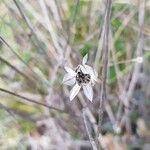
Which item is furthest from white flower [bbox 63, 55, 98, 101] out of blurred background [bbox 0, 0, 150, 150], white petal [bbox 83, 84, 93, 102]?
blurred background [bbox 0, 0, 150, 150]

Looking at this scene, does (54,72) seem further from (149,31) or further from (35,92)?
(149,31)

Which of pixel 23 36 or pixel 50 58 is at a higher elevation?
pixel 23 36

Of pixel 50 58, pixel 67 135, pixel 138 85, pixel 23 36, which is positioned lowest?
pixel 67 135

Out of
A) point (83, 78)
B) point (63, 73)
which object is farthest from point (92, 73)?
point (63, 73)

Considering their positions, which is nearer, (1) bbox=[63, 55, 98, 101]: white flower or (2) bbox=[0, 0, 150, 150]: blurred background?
(1) bbox=[63, 55, 98, 101]: white flower

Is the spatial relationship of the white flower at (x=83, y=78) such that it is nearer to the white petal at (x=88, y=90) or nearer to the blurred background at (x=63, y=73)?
the white petal at (x=88, y=90)

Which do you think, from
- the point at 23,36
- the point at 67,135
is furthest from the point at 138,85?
the point at 23,36

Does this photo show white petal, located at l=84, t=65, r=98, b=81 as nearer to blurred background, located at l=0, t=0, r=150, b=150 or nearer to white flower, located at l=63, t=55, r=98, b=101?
white flower, located at l=63, t=55, r=98, b=101

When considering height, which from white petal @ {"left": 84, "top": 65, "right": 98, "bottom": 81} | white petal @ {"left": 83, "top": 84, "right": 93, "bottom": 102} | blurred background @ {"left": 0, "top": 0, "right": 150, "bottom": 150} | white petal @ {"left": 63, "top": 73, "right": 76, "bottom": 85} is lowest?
white petal @ {"left": 83, "top": 84, "right": 93, "bottom": 102}
